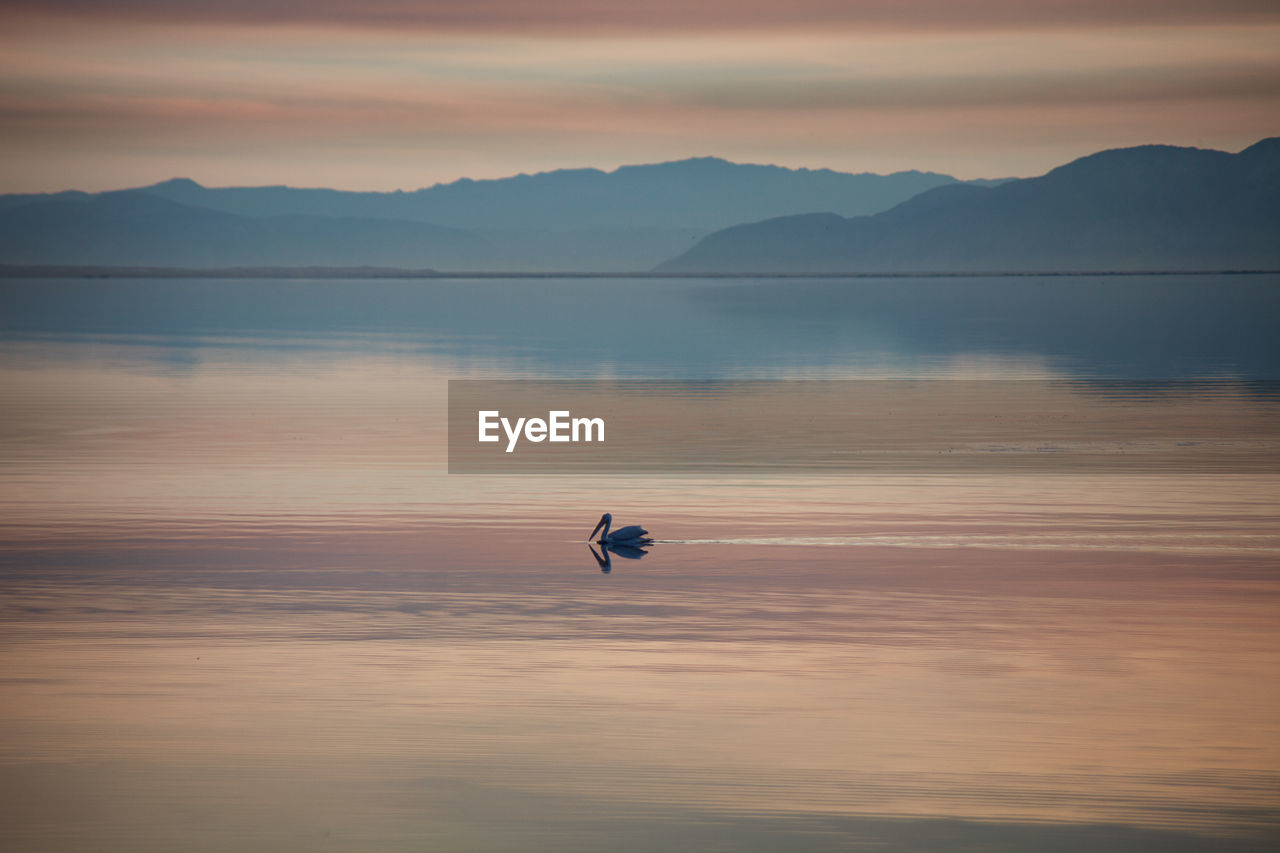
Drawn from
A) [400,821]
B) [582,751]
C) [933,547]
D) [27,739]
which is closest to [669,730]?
[582,751]

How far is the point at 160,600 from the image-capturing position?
16.2m

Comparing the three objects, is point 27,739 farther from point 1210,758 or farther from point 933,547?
point 933,547

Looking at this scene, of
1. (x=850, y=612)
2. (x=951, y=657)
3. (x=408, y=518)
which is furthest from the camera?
(x=408, y=518)

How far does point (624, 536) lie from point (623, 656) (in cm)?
476

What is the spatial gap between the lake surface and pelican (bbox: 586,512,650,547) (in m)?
0.28

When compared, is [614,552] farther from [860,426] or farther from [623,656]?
[860,426]

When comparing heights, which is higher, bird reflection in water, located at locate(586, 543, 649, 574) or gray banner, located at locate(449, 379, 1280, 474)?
gray banner, located at locate(449, 379, 1280, 474)

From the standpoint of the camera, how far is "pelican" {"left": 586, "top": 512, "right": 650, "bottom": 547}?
18766 mm

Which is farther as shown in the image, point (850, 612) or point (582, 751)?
point (850, 612)

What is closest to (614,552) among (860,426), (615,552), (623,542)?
(615,552)

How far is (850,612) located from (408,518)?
300 inches

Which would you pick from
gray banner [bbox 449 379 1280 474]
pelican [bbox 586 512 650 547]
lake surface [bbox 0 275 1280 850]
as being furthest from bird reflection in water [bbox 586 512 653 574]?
gray banner [bbox 449 379 1280 474]

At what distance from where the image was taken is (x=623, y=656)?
46.3ft

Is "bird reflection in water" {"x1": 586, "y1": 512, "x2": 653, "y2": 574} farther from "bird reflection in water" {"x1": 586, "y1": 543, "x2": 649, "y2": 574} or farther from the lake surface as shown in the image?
the lake surface
